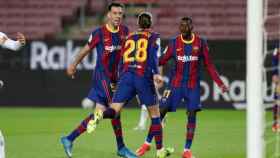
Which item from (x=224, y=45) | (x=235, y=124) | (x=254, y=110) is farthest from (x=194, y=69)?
(x=224, y=45)

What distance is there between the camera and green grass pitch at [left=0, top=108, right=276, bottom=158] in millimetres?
11227

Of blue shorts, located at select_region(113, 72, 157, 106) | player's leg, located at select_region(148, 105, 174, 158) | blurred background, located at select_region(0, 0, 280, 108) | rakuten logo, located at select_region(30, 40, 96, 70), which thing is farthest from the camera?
rakuten logo, located at select_region(30, 40, 96, 70)

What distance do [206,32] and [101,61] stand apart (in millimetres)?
12046

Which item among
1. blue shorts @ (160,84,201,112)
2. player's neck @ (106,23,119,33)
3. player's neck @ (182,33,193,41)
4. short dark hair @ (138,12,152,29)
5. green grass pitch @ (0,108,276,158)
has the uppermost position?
short dark hair @ (138,12,152,29)

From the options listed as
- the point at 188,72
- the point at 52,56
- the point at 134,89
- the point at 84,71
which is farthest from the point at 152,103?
the point at 52,56

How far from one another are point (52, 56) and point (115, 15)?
1045cm

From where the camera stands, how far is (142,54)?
10.0 meters

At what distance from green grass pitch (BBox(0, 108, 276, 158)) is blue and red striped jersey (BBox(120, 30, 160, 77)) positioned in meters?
1.41

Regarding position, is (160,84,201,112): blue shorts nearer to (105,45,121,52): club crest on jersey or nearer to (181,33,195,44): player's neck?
(181,33,195,44): player's neck

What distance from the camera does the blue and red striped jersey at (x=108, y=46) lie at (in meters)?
10.5

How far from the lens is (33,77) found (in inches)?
808

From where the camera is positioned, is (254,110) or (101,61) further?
(101,61)

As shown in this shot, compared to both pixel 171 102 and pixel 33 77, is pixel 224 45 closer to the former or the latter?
pixel 33 77

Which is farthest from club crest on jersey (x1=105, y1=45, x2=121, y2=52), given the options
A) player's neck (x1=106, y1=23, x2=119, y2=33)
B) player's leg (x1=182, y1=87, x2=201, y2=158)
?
player's leg (x1=182, y1=87, x2=201, y2=158)
